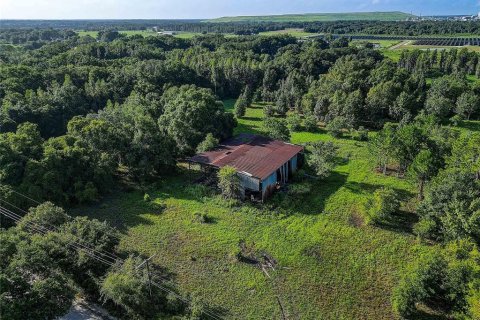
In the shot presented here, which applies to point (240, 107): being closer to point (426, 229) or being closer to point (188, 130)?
point (188, 130)

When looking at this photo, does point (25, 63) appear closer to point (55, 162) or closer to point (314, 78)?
point (55, 162)

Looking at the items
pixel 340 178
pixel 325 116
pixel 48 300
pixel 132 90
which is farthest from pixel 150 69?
pixel 48 300

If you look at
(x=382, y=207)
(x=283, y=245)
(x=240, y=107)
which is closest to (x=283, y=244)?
(x=283, y=245)

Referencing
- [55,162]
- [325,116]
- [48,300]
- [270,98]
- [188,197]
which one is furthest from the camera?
[270,98]

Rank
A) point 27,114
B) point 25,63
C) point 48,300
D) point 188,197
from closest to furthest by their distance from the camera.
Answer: point 48,300, point 188,197, point 27,114, point 25,63

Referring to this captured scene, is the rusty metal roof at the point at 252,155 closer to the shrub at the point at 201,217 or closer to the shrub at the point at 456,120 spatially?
the shrub at the point at 201,217

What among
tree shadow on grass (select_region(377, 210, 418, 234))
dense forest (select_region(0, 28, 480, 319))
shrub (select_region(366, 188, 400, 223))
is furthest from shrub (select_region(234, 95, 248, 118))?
tree shadow on grass (select_region(377, 210, 418, 234))

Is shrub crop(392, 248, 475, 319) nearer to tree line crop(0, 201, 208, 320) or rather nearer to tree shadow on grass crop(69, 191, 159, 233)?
tree line crop(0, 201, 208, 320)
